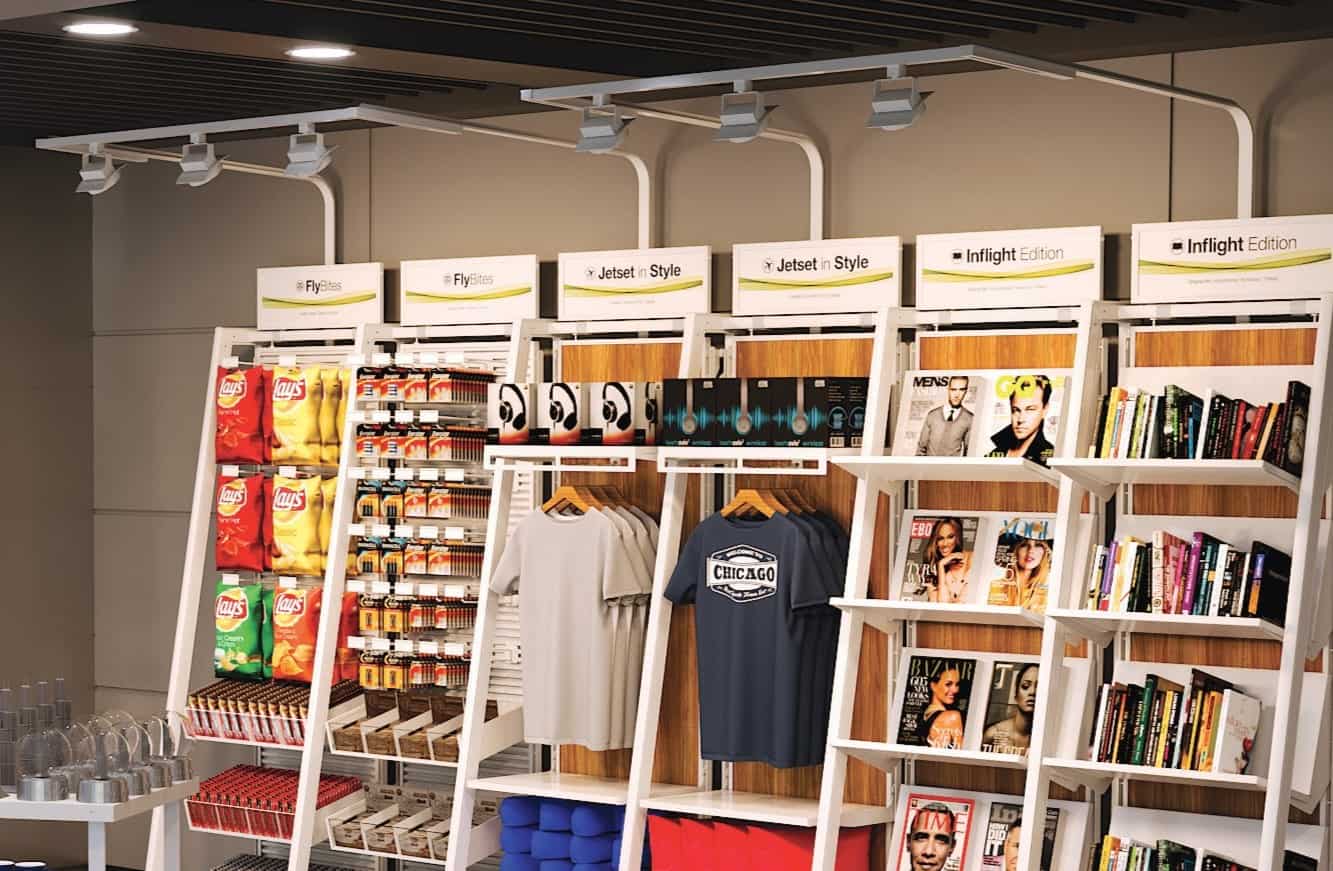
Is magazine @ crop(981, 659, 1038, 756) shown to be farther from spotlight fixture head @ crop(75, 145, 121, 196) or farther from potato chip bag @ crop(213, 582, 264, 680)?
spotlight fixture head @ crop(75, 145, 121, 196)

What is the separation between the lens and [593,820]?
256 inches

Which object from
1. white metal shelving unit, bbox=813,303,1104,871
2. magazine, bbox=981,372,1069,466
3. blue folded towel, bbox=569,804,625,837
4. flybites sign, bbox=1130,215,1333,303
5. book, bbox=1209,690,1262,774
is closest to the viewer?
book, bbox=1209,690,1262,774

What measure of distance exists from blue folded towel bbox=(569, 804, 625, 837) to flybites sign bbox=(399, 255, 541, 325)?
1.80m

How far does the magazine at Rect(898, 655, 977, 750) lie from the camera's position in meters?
5.92

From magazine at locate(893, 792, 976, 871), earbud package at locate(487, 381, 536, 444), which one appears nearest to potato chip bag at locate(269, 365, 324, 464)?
earbud package at locate(487, 381, 536, 444)

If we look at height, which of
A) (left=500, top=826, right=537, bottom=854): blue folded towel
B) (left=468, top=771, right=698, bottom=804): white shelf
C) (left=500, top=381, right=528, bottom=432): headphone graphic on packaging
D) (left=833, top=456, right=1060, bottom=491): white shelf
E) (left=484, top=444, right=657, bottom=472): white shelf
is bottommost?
(left=500, top=826, right=537, bottom=854): blue folded towel

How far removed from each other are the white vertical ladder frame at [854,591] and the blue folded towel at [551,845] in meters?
0.93

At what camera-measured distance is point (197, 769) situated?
7879 millimetres

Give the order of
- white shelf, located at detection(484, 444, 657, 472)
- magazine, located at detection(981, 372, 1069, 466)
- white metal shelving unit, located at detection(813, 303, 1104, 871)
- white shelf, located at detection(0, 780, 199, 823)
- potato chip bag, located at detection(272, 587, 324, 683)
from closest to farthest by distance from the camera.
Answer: white shelf, located at detection(0, 780, 199, 823)
white metal shelving unit, located at detection(813, 303, 1104, 871)
magazine, located at detection(981, 372, 1069, 466)
white shelf, located at detection(484, 444, 657, 472)
potato chip bag, located at detection(272, 587, 324, 683)

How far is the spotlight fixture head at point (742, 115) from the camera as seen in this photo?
550 cm

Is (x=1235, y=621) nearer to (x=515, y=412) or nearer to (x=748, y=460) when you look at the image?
(x=748, y=460)

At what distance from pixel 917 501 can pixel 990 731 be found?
2.62 feet

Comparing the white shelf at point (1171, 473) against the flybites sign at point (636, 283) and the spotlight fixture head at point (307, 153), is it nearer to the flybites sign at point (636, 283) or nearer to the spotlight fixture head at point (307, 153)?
the flybites sign at point (636, 283)

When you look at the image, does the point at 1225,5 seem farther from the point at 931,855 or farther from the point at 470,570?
the point at 470,570
